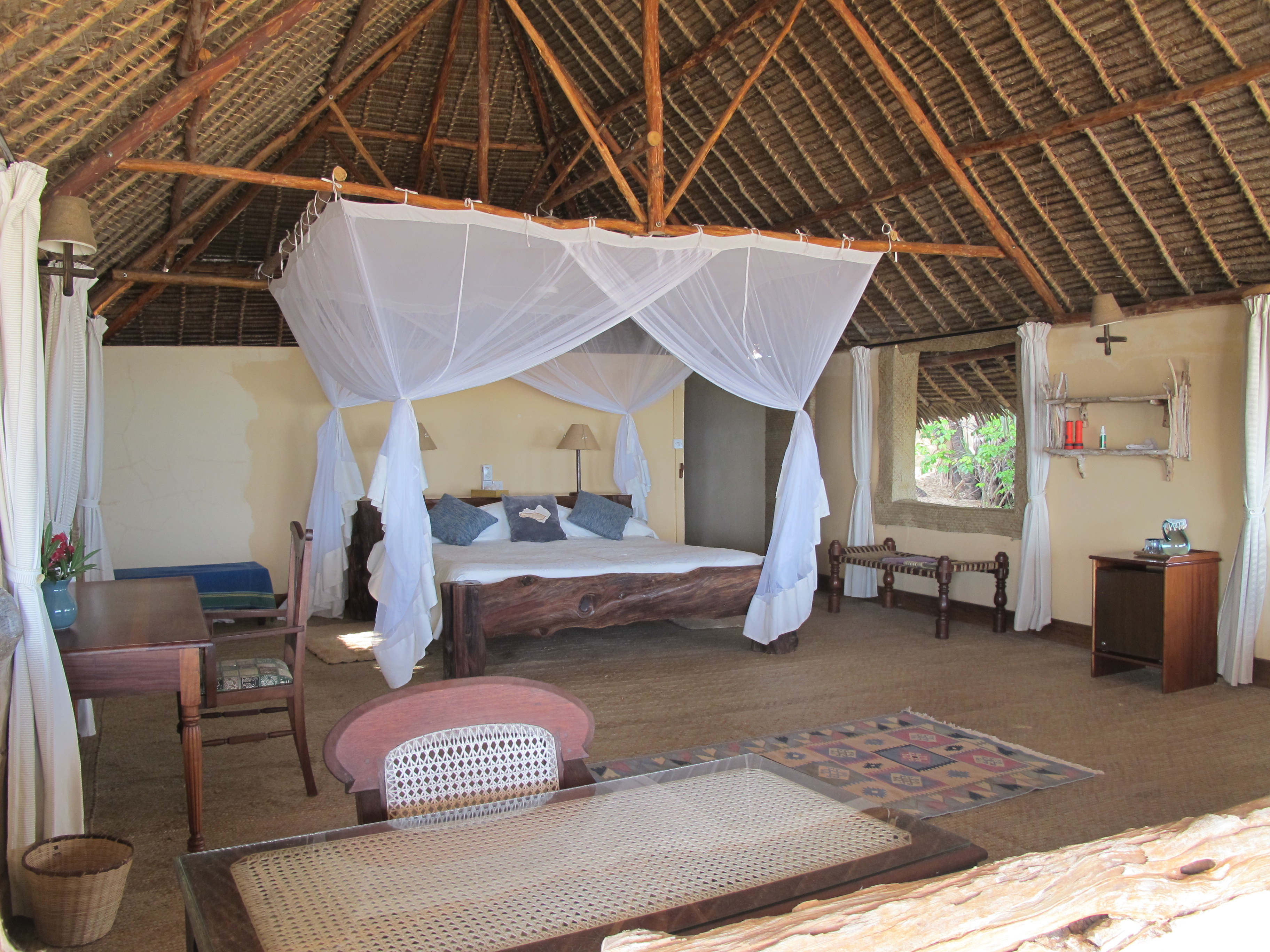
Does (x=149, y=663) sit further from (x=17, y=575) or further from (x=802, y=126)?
(x=802, y=126)

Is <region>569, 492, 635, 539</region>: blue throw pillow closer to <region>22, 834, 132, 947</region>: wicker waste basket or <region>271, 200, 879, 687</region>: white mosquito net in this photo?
<region>271, 200, 879, 687</region>: white mosquito net

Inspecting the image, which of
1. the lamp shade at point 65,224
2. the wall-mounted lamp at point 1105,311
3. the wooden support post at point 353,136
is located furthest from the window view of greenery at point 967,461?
the lamp shade at point 65,224

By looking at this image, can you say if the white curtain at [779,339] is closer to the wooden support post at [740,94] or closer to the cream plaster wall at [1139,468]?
the wooden support post at [740,94]

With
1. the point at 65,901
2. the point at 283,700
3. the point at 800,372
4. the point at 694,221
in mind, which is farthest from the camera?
the point at 694,221

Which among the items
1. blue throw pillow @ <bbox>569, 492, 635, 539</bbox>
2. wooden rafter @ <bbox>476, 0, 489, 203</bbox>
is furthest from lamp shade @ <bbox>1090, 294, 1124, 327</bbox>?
wooden rafter @ <bbox>476, 0, 489, 203</bbox>

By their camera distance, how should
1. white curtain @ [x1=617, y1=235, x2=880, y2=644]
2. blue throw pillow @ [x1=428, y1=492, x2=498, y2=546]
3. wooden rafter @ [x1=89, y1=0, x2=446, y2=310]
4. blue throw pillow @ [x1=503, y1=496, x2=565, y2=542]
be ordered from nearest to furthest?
white curtain @ [x1=617, y1=235, x2=880, y2=644]
wooden rafter @ [x1=89, y1=0, x2=446, y2=310]
blue throw pillow @ [x1=428, y1=492, x2=498, y2=546]
blue throw pillow @ [x1=503, y1=496, x2=565, y2=542]

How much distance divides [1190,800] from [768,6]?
4229 millimetres

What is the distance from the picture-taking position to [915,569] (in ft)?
21.6

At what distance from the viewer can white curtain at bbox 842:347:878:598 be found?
7715 millimetres

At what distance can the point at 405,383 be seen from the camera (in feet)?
15.4

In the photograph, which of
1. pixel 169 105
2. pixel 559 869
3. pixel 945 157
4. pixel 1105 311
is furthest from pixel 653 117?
pixel 559 869

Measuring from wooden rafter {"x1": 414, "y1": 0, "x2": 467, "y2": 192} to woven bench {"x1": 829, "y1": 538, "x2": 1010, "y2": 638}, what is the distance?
13.6ft

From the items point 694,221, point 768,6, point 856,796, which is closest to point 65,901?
point 856,796

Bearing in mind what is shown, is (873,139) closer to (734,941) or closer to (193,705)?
(193,705)
